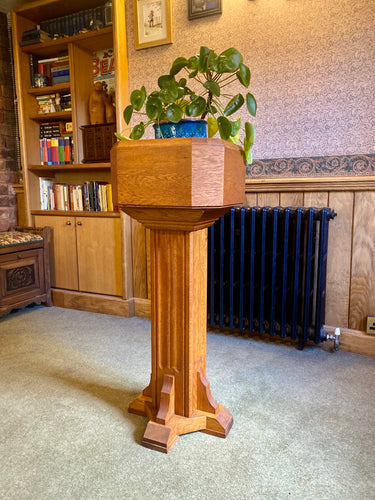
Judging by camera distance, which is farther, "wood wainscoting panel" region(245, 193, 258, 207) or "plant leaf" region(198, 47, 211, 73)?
"wood wainscoting panel" region(245, 193, 258, 207)

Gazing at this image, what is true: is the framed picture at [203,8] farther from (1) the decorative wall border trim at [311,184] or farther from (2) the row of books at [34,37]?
(2) the row of books at [34,37]

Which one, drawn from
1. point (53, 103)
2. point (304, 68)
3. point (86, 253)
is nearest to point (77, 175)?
point (53, 103)

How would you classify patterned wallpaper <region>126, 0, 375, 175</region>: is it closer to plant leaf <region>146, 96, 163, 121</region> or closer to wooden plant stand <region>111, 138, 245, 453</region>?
wooden plant stand <region>111, 138, 245, 453</region>

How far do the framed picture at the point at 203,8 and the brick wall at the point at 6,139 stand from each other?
180 cm

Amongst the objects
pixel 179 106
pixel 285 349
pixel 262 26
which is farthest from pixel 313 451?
pixel 262 26

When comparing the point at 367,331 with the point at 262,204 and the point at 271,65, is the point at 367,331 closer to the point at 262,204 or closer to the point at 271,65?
the point at 262,204

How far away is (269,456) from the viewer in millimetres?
1266

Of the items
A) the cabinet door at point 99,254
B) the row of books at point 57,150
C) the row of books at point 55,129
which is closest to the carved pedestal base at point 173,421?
the cabinet door at point 99,254

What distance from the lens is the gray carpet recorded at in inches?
45.0

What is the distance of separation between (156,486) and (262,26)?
227 cm

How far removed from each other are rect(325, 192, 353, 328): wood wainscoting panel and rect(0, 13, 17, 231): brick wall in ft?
8.56

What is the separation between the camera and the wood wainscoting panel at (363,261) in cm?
203

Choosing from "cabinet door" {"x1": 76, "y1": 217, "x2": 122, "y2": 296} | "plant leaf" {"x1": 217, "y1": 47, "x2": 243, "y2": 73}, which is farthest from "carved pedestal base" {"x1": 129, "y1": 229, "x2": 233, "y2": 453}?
"cabinet door" {"x1": 76, "y1": 217, "x2": 122, "y2": 296}

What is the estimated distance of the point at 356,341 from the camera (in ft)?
6.91
